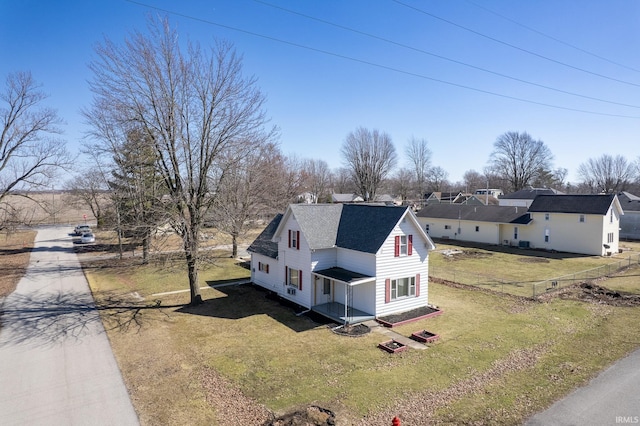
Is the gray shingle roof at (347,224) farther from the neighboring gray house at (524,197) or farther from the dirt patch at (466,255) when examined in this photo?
the neighboring gray house at (524,197)

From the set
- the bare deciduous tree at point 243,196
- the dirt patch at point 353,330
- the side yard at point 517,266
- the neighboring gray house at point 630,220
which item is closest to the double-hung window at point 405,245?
the dirt patch at point 353,330

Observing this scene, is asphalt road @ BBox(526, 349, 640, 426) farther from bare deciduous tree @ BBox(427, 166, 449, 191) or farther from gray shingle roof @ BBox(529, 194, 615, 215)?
bare deciduous tree @ BBox(427, 166, 449, 191)

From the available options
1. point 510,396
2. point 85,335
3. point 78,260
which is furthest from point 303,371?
point 78,260

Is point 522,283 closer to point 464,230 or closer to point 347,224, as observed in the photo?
point 347,224

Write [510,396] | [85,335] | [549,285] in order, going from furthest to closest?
[549,285] < [85,335] < [510,396]

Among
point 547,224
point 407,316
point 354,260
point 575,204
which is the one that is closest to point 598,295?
point 407,316

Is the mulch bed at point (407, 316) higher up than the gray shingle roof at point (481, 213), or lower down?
lower down

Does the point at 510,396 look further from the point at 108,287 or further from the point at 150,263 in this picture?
the point at 150,263
